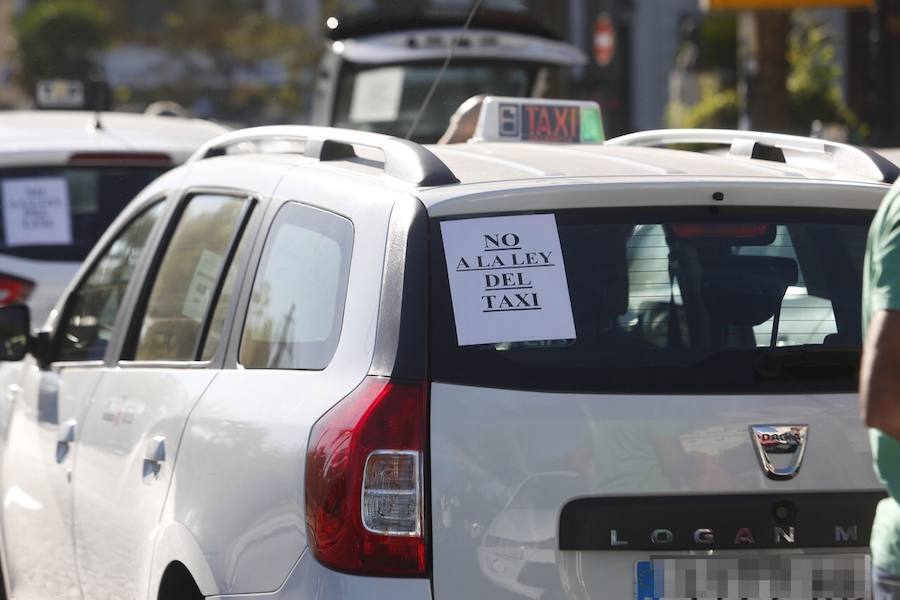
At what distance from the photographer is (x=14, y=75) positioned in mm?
48094

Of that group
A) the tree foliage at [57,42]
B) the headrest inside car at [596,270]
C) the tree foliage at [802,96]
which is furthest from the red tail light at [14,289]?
the tree foliage at [57,42]

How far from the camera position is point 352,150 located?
4105mm

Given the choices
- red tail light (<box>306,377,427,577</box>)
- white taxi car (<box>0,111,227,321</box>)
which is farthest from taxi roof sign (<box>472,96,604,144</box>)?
white taxi car (<box>0,111,227,321</box>)

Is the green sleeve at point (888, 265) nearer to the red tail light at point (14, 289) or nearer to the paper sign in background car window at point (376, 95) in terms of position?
the red tail light at point (14, 289)

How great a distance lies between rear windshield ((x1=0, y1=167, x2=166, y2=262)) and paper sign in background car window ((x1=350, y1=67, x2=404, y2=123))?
5.85 meters

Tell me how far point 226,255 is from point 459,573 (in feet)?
4.11

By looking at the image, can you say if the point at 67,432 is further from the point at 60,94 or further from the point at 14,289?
the point at 60,94

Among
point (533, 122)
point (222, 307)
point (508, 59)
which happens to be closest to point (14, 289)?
point (533, 122)

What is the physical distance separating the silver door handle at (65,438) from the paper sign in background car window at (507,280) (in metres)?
1.78

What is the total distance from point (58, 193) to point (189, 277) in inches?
134

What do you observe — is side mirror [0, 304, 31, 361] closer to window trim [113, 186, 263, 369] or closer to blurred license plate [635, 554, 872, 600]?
window trim [113, 186, 263, 369]

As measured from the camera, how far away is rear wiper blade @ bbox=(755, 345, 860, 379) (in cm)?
329

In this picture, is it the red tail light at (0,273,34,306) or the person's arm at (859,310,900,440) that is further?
the red tail light at (0,273,34,306)

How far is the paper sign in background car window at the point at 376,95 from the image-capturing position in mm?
13551
